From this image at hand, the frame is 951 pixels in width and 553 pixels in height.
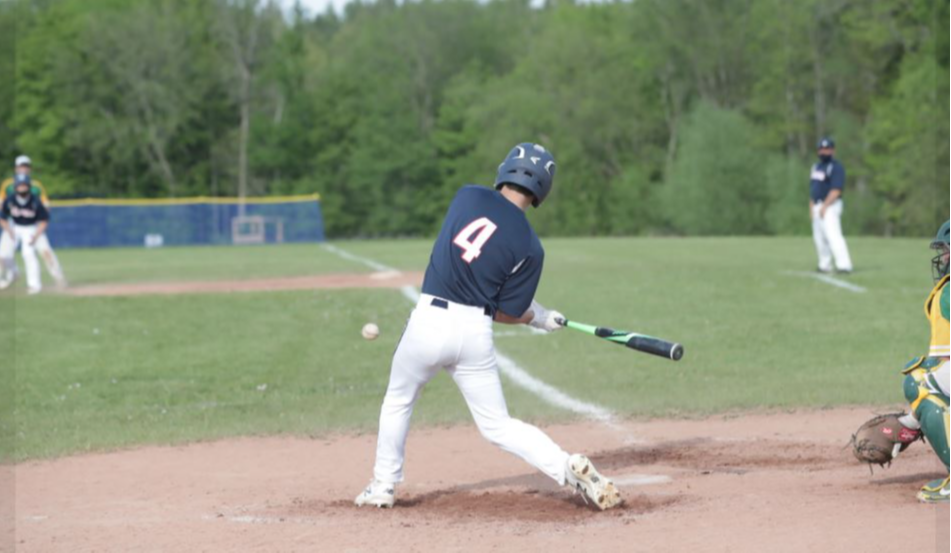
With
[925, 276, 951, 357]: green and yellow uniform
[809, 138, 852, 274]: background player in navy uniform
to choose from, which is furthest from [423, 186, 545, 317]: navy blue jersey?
[809, 138, 852, 274]: background player in navy uniform

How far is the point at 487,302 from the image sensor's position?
7.02 m

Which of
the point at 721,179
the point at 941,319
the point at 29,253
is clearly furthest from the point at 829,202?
the point at 721,179

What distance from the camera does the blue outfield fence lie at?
171ft

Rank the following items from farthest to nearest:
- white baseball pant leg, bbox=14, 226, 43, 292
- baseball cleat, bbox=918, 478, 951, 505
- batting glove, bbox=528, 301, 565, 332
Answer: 1. white baseball pant leg, bbox=14, 226, 43, 292
2. batting glove, bbox=528, 301, 565, 332
3. baseball cleat, bbox=918, 478, 951, 505

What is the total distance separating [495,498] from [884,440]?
229 cm

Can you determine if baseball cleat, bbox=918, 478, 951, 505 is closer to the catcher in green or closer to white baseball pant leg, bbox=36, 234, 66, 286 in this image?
the catcher in green

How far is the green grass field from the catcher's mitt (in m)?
3.33

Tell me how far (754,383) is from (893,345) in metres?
2.74

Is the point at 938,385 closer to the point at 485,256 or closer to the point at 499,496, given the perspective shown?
the point at 485,256

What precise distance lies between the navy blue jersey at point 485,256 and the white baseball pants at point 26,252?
52.6 ft

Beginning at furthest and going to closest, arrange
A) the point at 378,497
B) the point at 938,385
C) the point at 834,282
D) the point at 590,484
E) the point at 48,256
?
the point at 48,256
the point at 834,282
the point at 378,497
the point at 590,484
the point at 938,385

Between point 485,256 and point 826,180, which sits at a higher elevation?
A: point 485,256

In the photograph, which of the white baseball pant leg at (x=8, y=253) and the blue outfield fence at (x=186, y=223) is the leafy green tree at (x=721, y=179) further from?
the white baseball pant leg at (x=8, y=253)

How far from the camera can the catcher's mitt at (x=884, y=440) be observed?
7.18 m
